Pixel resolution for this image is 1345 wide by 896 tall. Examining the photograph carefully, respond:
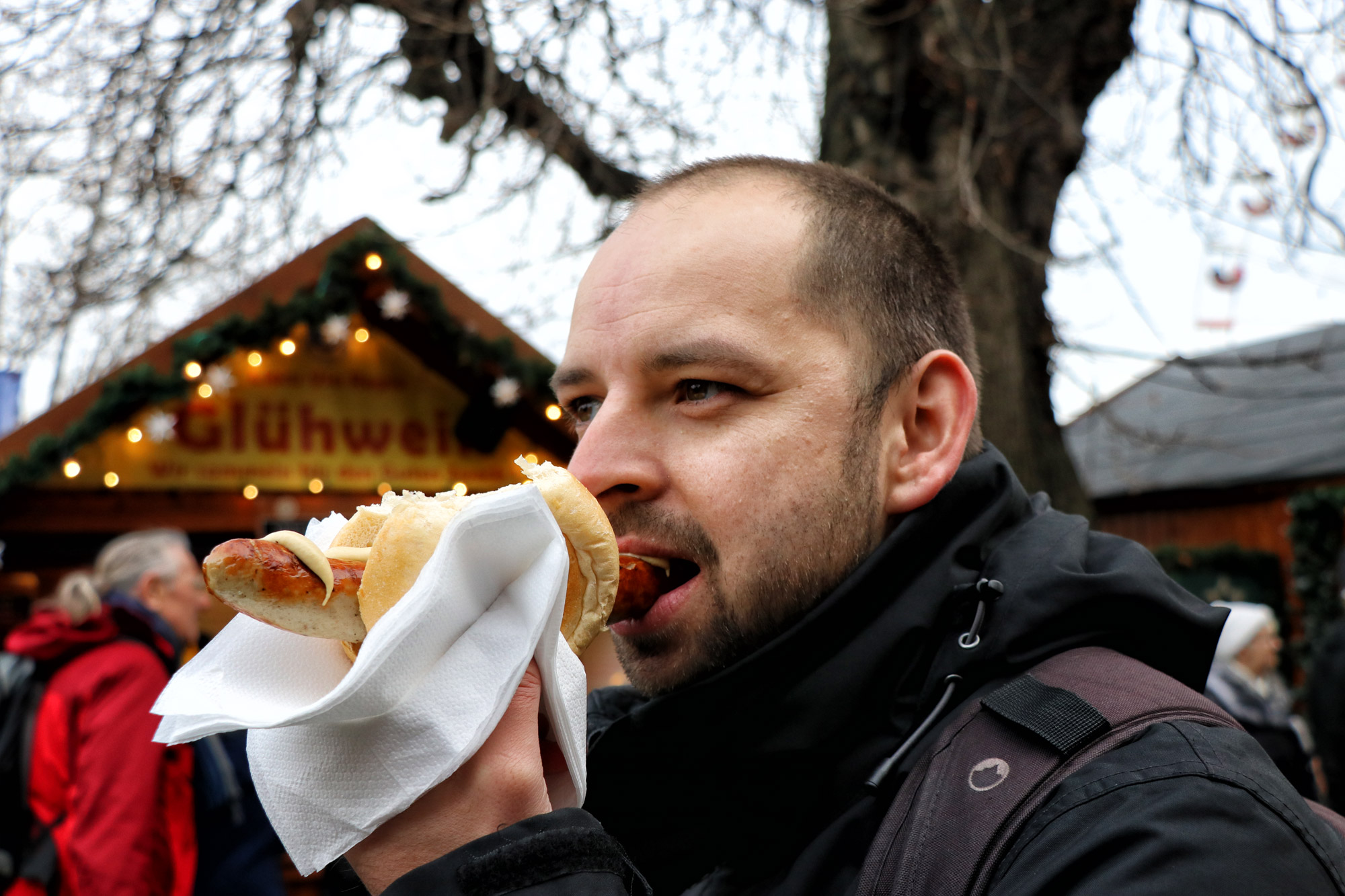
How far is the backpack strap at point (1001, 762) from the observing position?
1.16m

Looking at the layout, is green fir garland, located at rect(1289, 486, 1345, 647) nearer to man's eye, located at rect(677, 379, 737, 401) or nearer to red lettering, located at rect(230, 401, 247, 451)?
red lettering, located at rect(230, 401, 247, 451)

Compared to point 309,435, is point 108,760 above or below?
below

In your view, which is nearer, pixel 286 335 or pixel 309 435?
pixel 286 335

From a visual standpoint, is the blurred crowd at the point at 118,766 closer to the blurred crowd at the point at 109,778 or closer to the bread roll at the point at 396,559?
the blurred crowd at the point at 109,778

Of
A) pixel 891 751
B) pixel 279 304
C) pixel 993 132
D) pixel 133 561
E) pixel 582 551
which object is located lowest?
pixel 133 561

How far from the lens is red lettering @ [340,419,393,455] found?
6.63 m

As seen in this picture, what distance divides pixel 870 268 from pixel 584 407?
60cm

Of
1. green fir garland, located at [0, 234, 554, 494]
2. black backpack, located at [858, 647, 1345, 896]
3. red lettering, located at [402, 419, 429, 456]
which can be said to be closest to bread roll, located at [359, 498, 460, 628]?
black backpack, located at [858, 647, 1345, 896]

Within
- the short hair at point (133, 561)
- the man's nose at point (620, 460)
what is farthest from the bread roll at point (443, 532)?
the short hair at point (133, 561)

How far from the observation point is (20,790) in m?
4.14

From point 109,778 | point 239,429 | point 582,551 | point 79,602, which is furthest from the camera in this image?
point 239,429

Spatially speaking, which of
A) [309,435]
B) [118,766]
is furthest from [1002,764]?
[309,435]

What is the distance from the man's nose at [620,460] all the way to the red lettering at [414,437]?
208 inches

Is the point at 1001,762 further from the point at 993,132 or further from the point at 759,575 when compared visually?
the point at 993,132
